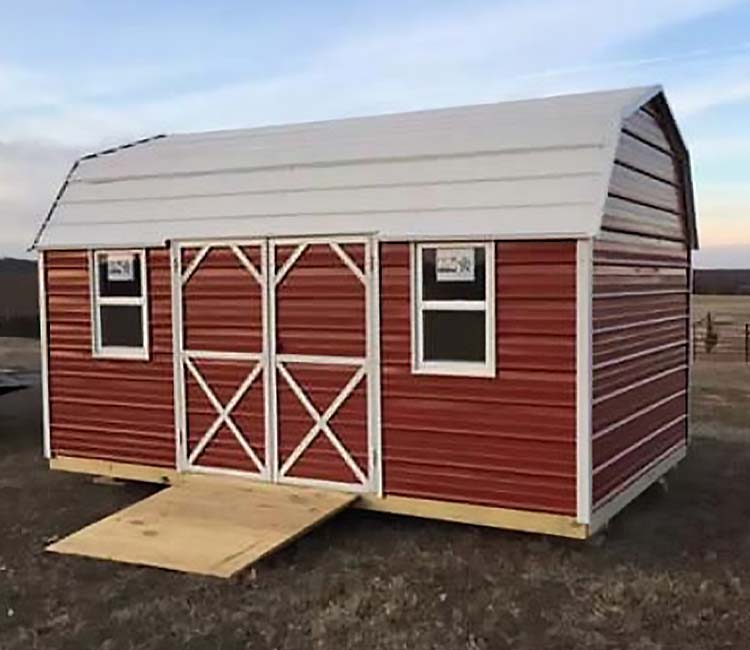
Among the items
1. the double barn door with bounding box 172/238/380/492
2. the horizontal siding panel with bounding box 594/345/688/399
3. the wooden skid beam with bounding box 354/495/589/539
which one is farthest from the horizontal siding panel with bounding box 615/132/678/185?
the wooden skid beam with bounding box 354/495/589/539

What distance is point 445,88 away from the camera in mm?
11766

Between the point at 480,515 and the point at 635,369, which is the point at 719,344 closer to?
the point at 635,369

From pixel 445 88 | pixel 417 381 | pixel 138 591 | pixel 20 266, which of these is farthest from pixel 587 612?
pixel 20 266

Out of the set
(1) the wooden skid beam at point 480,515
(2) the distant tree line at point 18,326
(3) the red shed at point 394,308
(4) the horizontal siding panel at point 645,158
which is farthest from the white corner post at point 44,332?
(2) the distant tree line at point 18,326

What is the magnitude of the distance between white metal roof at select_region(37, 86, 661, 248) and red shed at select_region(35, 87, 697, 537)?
2 centimetres

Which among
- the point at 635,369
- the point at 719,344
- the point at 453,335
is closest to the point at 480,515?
the point at 453,335

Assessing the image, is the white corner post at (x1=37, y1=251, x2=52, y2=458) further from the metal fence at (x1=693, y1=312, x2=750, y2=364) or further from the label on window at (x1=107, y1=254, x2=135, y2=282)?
the metal fence at (x1=693, y1=312, x2=750, y2=364)

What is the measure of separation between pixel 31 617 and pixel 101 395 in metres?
3.07

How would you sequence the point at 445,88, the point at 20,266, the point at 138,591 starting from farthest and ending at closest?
the point at 20,266 < the point at 445,88 < the point at 138,591

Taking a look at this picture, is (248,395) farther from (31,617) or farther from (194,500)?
(31,617)

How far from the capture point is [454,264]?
21.7 ft

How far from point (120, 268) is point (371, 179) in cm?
240

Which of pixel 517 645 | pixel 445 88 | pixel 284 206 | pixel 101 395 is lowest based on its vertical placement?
pixel 517 645

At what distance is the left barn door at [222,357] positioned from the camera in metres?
7.38
